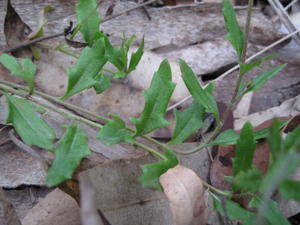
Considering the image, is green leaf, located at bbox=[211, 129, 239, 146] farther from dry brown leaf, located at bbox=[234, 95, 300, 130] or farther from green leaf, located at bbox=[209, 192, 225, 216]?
dry brown leaf, located at bbox=[234, 95, 300, 130]

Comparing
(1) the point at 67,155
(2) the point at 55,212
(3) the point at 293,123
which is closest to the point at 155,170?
(1) the point at 67,155

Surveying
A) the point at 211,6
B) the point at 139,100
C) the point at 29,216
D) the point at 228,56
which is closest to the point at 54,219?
the point at 29,216

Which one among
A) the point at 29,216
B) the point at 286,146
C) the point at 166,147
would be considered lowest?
the point at 29,216

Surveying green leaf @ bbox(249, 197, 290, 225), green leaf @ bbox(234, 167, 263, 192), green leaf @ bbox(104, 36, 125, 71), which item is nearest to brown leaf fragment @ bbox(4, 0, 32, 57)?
green leaf @ bbox(104, 36, 125, 71)

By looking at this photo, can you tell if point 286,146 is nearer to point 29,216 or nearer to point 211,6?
point 29,216

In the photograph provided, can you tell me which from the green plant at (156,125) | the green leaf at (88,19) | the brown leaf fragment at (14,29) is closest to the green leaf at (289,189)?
the green plant at (156,125)

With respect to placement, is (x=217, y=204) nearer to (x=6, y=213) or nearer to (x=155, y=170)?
(x=155, y=170)

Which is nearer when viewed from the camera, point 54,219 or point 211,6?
point 54,219
